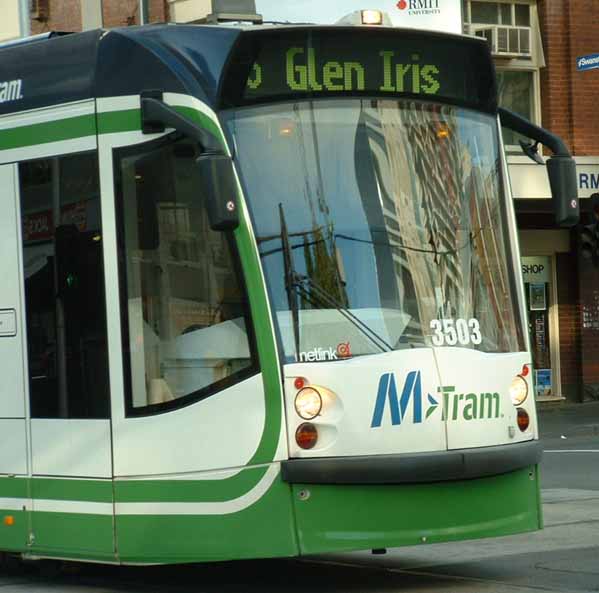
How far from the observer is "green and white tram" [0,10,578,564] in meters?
8.41

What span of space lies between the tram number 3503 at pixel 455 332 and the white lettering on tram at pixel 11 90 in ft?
9.30

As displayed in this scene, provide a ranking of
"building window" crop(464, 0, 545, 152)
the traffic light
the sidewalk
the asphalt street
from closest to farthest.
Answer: the asphalt street → the sidewalk → the traffic light → "building window" crop(464, 0, 545, 152)

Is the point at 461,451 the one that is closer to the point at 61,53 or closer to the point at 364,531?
the point at 364,531

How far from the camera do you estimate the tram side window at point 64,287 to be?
893cm

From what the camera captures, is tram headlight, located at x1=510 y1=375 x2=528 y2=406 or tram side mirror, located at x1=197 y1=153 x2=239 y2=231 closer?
tram side mirror, located at x1=197 y1=153 x2=239 y2=231

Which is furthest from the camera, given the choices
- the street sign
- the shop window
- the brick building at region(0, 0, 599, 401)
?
the brick building at region(0, 0, 599, 401)

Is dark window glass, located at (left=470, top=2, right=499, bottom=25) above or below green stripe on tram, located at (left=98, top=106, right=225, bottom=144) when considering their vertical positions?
above

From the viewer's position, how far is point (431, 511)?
8586mm

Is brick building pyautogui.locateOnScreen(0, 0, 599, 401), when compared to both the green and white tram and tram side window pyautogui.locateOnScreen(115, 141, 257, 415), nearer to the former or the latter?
the green and white tram

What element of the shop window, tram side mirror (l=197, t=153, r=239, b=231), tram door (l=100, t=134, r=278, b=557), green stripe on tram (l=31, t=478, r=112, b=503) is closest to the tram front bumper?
tram door (l=100, t=134, r=278, b=557)

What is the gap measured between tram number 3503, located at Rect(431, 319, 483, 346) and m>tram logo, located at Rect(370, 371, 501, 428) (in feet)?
0.89

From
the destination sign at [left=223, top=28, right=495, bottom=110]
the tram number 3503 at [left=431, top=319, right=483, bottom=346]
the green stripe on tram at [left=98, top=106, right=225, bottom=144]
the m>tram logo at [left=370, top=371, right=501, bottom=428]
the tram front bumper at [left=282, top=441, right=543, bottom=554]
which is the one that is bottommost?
the tram front bumper at [left=282, top=441, right=543, bottom=554]

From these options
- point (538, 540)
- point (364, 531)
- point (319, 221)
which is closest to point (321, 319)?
point (319, 221)

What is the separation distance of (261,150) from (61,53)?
149cm
